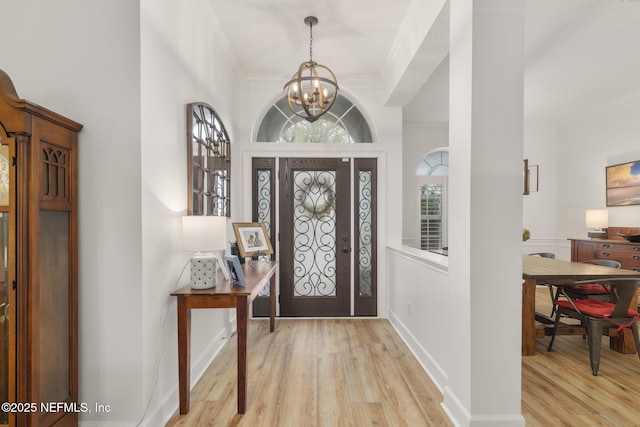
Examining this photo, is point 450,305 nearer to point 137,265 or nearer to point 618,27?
point 137,265

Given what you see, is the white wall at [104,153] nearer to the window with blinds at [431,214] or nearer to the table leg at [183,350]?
the table leg at [183,350]

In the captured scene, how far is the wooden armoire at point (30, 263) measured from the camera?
148 cm

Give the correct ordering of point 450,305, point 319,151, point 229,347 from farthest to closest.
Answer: point 319,151 → point 229,347 → point 450,305

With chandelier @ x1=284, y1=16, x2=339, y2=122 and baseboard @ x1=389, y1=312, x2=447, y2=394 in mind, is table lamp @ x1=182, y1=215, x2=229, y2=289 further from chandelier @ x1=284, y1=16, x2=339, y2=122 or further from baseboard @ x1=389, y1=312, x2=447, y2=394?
baseboard @ x1=389, y1=312, x2=447, y2=394

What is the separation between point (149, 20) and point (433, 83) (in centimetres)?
361

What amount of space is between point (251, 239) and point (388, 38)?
2440 millimetres

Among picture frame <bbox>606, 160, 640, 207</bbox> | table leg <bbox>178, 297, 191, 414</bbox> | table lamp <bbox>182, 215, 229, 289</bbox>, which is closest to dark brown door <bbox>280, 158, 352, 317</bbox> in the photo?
table lamp <bbox>182, 215, 229, 289</bbox>

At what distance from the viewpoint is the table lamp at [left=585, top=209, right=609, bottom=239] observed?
523 cm

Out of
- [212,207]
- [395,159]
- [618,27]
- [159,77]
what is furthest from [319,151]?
[618,27]

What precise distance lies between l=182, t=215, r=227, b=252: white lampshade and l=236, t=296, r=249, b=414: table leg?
16.1 inches

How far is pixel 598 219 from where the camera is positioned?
17.4 ft

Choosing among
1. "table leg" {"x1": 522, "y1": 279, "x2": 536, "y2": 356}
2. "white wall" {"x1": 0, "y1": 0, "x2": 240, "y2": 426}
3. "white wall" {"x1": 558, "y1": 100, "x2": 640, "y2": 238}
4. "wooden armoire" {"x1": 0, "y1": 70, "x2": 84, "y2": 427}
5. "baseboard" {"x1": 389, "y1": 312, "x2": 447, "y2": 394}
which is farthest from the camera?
"white wall" {"x1": 558, "y1": 100, "x2": 640, "y2": 238}

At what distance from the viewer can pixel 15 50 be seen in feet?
6.09

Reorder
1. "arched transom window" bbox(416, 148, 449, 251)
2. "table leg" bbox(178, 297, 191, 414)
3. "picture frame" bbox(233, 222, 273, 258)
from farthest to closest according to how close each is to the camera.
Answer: "arched transom window" bbox(416, 148, 449, 251)
"picture frame" bbox(233, 222, 273, 258)
"table leg" bbox(178, 297, 191, 414)
